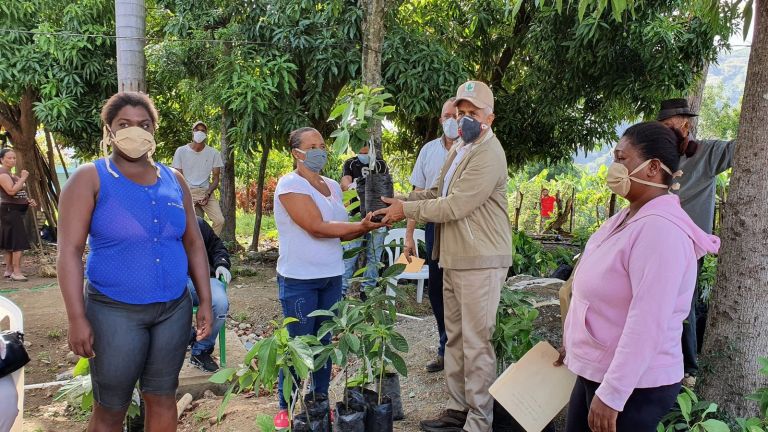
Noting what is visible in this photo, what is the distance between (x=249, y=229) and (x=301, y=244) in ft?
42.7

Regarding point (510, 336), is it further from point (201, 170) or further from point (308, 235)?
point (201, 170)

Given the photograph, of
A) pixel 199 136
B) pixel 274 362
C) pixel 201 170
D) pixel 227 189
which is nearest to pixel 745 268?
pixel 274 362

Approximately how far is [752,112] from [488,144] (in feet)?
4.02

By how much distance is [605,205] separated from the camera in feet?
41.4

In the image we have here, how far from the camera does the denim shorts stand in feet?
7.80

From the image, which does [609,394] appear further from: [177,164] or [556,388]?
[177,164]

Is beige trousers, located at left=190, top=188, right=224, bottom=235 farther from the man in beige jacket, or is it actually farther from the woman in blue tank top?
the woman in blue tank top

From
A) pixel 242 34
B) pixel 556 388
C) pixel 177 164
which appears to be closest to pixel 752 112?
pixel 556 388

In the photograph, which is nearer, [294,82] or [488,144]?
[488,144]

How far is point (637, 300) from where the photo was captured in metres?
1.85

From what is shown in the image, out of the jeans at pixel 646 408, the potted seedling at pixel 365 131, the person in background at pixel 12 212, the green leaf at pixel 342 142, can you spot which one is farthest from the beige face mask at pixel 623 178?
the person in background at pixel 12 212

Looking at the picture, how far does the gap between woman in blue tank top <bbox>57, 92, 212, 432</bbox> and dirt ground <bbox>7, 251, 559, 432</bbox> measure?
1.16 meters

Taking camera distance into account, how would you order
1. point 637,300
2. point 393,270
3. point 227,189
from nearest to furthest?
1. point 637,300
2. point 393,270
3. point 227,189

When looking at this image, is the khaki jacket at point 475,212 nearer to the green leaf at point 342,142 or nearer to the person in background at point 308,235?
the person in background at point 308,235
